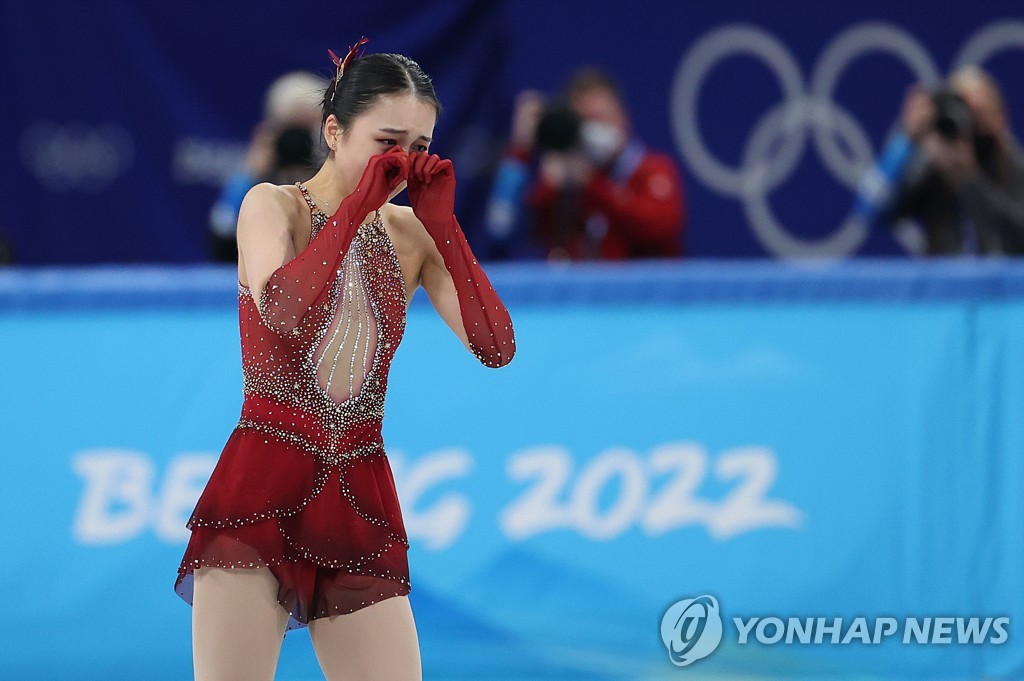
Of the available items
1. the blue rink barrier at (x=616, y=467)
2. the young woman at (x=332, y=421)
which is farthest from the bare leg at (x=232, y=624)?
the blue rink barrier at (x=616, y=467)

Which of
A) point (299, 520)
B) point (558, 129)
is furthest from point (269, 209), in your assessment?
point (558, 129)

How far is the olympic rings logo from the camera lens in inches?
344

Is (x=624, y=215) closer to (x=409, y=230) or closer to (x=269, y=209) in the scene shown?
(x=409, y=230)

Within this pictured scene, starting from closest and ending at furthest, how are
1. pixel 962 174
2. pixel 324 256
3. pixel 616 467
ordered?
pixel 324 256
pixel 616 467
pixel 962 174

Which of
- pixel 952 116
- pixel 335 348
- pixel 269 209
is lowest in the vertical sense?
pixel 335 348

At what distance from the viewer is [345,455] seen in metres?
3.04

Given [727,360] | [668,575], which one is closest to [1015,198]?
[727,360]

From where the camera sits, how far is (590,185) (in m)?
6.73

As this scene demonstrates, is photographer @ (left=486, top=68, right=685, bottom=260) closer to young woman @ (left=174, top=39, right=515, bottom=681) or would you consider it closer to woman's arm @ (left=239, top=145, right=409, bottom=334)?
young woman @ (left=174, top=39, right=515, bottom=681)

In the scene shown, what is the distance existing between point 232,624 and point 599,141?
13.9ft

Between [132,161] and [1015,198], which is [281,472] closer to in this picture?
[1015,198]

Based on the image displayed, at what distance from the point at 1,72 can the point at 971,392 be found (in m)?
5.49

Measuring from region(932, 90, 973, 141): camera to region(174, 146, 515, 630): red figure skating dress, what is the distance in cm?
396

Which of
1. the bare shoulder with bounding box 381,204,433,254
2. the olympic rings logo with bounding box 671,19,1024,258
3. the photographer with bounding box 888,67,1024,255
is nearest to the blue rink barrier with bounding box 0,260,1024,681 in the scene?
the photographer with bounding box 888,67,1024,255
